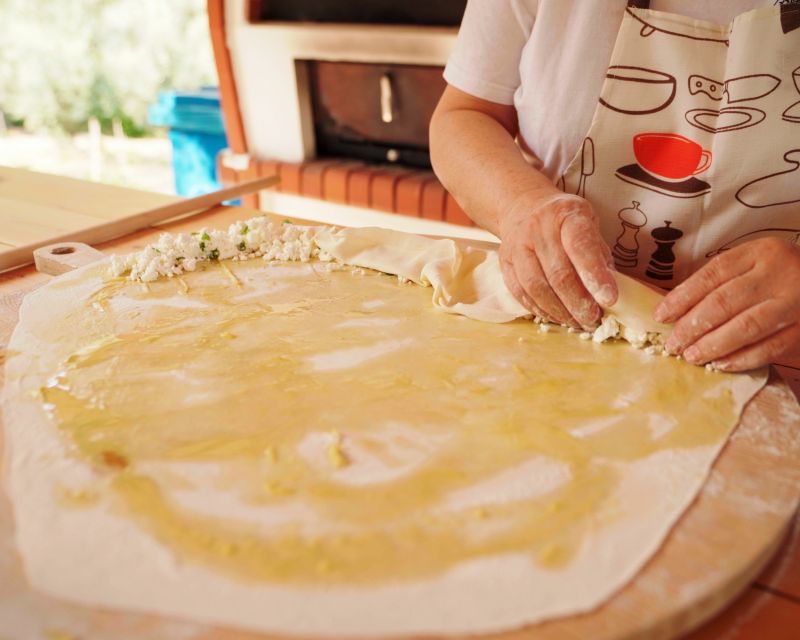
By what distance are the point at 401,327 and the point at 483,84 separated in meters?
0.55

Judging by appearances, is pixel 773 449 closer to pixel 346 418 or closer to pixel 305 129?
pixel 346 418

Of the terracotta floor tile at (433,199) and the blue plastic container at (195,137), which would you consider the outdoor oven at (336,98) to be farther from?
the blue plastic container at (195,137)

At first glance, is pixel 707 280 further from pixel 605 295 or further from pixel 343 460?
pixel 343 460

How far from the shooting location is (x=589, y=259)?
95 cm

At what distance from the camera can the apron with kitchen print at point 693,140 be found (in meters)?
1.03

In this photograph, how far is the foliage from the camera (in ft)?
17.2

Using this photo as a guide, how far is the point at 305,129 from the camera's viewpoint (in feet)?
10.2

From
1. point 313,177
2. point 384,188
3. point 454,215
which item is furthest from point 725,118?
point 313,177

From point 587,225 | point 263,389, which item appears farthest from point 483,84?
point 263,389

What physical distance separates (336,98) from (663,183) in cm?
218

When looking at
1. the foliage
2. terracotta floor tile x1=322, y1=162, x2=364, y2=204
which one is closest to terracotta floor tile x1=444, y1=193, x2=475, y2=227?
terracotta floor tile x1=322, y1=162, x2=364, y2=204

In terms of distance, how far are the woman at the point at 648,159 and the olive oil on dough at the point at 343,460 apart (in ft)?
0.31

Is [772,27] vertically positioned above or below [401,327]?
above

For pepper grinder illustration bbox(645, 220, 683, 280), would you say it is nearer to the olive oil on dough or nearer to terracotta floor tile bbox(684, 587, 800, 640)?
the olive oil on dough
